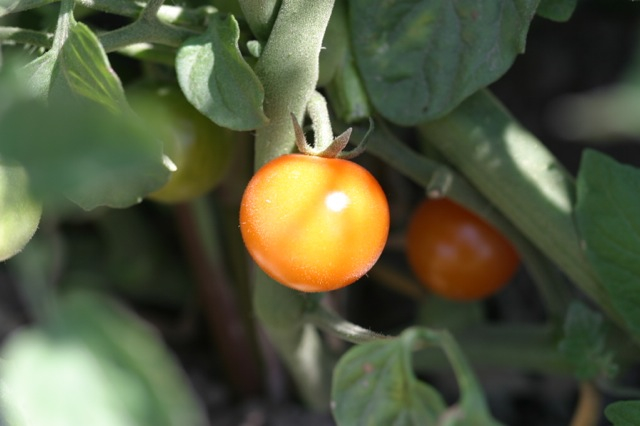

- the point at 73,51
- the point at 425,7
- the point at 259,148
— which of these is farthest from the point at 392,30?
the point at 73,51

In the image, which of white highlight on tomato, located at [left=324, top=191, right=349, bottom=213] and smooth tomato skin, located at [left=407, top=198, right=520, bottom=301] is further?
smooth tomato skin, located at [left=407, top=198, right=520, bottom=301]

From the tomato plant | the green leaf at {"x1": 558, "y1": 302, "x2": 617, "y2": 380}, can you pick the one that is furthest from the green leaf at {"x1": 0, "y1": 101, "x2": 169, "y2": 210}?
the green leaf at {"x1": 558, "y1": 302, "x2": 617, "y2": 380}

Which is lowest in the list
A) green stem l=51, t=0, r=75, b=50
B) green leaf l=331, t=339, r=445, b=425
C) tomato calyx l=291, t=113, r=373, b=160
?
green leaf l=331, t=339, r=445, b=425

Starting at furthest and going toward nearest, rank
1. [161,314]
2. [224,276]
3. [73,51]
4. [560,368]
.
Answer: [161,314] → [224,276] → [560,368] → [73,51]

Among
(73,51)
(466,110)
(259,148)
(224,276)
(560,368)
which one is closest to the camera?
(73,51)

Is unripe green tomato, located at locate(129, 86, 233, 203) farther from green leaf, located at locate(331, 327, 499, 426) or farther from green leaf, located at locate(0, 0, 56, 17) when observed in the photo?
green leaf, located at locate(331, 327, 499, 426)

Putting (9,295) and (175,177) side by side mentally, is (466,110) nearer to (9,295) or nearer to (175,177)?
(175,177)
